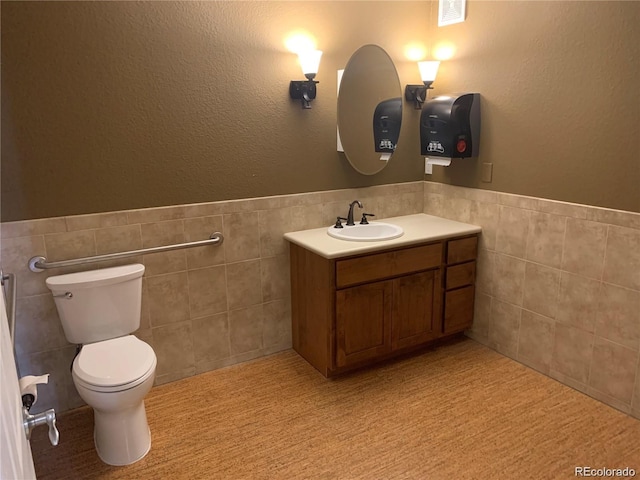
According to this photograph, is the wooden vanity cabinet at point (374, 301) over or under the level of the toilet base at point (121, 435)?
over

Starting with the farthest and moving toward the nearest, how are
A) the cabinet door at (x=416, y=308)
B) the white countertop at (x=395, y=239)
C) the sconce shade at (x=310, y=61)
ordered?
the cabinet door at (x=416, y=308) < the sconce shade at (x=310, y=61) < the white countertop at (x=395, y=239)

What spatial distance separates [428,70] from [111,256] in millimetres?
A: 2305

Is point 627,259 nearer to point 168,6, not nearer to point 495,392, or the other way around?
point 495,392

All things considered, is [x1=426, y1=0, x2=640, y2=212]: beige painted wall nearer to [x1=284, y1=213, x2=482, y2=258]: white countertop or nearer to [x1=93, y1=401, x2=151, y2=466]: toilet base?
[x1=284, y1=213, x2=482, y2=258]: white countertop

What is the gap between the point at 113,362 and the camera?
2.21m

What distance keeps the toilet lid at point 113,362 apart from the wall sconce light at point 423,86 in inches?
91.9

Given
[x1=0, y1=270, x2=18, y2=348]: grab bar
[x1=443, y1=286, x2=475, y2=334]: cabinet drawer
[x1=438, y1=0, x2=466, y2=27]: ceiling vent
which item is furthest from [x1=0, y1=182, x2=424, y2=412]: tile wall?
[x1=438, y1=0, x2=466, y2=27]: ceiling vent

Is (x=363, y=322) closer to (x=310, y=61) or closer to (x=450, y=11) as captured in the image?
(x=310, y=61)

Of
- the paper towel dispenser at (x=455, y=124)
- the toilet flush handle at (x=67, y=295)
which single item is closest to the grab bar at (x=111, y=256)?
the toilet flush handle at (x=67, y=295)

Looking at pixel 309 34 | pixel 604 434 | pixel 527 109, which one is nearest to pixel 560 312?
pixel 604 434

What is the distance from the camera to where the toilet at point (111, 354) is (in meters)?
2.09

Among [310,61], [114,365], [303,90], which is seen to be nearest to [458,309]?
[303,90]

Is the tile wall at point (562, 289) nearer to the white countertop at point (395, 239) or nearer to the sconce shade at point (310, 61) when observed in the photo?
the white countertop at point (395, 239)

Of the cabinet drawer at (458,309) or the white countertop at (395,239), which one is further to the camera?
the cabinet drawer at (458,309)
